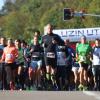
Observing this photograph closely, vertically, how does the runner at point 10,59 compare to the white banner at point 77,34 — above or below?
below

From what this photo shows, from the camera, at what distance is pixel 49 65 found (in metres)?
21.8

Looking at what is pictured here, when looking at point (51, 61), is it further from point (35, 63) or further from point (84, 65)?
point (84, 65)

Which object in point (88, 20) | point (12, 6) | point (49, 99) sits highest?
point (12, 6)

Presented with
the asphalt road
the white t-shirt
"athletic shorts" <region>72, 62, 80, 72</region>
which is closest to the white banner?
"athletic shorts" <region>72, 62, 80, 72</region>

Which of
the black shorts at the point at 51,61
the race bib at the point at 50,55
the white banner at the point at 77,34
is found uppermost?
the white banner at the point at 77,34

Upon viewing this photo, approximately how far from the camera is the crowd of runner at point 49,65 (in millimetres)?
21844

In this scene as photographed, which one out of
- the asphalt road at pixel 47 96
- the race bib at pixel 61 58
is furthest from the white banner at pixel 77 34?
the asphalt road at pixel 47 96

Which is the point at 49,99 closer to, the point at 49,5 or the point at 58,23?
the point at 58,23

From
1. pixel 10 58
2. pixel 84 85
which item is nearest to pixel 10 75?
pixel 10 58

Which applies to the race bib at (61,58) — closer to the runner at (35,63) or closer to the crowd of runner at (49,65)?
the crowd of runner at (49,65)

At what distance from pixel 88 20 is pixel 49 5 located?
4055 cm

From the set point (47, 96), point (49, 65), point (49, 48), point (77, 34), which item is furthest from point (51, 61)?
point (77, 34)

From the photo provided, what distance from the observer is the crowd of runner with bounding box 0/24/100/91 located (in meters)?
21.8

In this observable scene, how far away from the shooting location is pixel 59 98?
16.1 metres
